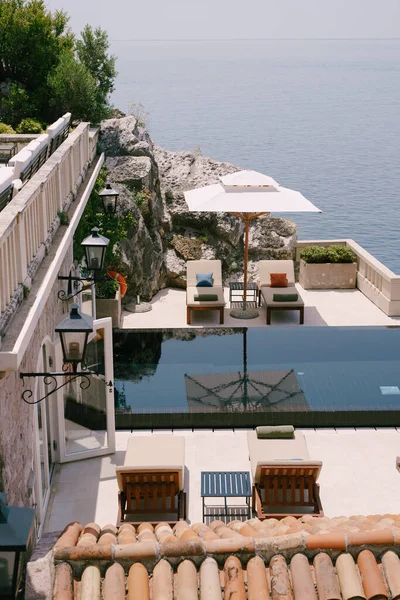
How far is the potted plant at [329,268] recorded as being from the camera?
66.8 ft

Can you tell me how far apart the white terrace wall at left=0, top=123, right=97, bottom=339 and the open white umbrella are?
500cm

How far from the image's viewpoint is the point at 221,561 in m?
5.38

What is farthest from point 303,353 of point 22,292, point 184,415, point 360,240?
point 360,240

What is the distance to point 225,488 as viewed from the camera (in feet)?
34.1

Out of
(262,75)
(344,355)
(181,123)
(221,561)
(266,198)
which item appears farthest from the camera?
(262,75)

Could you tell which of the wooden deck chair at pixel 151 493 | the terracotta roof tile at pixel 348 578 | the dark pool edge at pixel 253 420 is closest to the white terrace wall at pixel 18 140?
the dark pool edge at pixel 253 420

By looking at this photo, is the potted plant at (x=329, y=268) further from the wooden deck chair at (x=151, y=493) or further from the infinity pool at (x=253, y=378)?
the wooden deck chair at (x=151, y=493)

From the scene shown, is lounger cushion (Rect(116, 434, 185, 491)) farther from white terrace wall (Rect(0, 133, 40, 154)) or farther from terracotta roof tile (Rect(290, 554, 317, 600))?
white terrace wall (Rect(0, 133, 40, 154))

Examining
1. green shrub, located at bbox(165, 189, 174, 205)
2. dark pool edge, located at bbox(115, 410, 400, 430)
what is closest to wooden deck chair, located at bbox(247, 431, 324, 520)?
dark pool edge, located at bbox(115, 410, 400, 430)

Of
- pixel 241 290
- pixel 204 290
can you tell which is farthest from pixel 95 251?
pixel 241 290

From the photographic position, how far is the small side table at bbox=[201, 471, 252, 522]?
10.3 m

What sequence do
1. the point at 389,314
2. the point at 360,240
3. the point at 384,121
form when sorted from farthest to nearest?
1. the point at 384,121
2. the point at 360,240
3. the point at 389,314

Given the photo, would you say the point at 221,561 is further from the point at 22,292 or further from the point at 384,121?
the point at 384,121

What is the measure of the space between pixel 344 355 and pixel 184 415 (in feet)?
12.9
